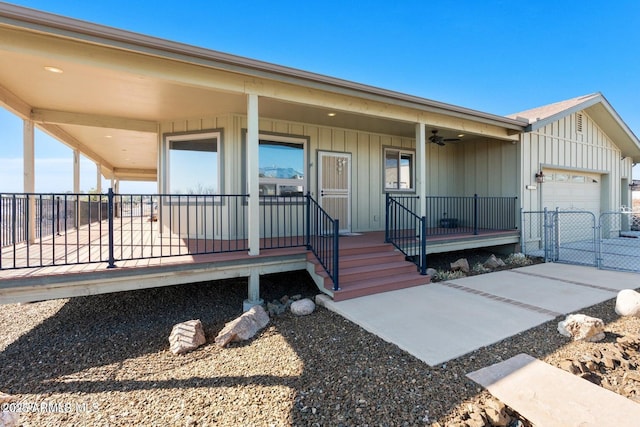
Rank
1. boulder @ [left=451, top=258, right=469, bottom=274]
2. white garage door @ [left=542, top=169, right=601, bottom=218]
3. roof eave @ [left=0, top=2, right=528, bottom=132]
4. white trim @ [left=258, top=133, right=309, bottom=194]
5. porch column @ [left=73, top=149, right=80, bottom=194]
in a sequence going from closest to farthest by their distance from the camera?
roof eave @ [left=0, top=2, right=528, bottom=132], white trim @ [left=258, top=133, right=309, bottom=194], boulder @ [left=451, top=258, right=469, bottom=274], porch column @ [left=73, top=149, right=80, bottom=194], white garage door @ [left=542, top=169, right=601, bottom=218]

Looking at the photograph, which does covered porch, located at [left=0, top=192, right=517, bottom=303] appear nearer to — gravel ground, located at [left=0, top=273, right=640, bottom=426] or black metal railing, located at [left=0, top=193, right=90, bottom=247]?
A: black metal railing, located at [left=0, top=193, right=90, bottom=247]

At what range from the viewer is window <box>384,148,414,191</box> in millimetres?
8008

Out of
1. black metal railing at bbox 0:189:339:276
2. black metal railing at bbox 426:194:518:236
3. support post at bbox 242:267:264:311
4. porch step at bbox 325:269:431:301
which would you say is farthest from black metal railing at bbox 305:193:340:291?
black metal railing at bbox 426:194:518:236

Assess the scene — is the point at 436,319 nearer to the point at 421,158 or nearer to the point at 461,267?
the point at 461,267

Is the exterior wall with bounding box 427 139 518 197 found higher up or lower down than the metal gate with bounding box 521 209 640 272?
higher up

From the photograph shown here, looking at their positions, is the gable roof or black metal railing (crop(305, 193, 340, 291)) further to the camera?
the gable roof

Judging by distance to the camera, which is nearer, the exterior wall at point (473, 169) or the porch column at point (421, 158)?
the porch column at point (421, 158)

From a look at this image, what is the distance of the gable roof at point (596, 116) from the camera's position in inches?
311

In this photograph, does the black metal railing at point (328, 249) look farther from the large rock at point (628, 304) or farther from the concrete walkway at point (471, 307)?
the large rock at point (628, 304)

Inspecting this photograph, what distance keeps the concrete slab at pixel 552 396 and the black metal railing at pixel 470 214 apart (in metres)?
5.45

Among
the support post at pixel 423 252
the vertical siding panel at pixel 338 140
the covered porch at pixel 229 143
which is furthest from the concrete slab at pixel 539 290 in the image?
the vertical siding panel at pixel 338 140

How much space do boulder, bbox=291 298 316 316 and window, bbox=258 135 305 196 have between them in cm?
268

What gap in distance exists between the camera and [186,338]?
3.39 meters

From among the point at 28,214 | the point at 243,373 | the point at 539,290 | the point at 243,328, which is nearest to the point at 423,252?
the point at 539,290
